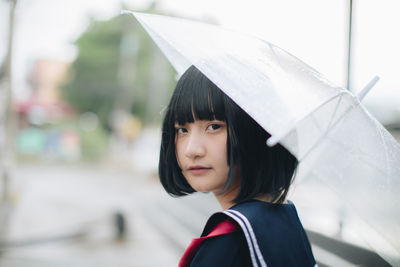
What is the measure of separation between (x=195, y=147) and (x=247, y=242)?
0.34 m

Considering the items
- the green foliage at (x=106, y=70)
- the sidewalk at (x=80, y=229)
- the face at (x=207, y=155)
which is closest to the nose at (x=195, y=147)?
the face at (x=207, y=155)

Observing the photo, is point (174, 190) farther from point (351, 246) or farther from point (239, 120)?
point (351, 246)

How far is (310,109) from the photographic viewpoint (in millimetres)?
1010

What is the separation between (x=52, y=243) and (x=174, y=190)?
13.1ft

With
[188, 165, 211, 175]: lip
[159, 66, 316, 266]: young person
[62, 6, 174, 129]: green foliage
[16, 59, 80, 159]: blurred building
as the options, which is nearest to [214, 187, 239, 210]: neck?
[159, 66, 316, 266]: young person

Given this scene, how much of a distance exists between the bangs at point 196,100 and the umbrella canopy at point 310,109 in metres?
0.11

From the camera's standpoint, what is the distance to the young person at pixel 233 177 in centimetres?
101

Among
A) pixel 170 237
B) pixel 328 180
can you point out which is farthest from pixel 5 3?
pixel 328 180

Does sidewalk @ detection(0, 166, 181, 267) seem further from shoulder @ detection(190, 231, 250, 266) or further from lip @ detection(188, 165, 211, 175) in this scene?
shoulder @ detection(190, 231, 250, 266)

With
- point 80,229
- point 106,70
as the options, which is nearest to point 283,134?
point 80,229

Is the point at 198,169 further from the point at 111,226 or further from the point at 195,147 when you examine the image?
the point at 111,226

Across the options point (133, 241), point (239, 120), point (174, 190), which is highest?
point (239, 120)

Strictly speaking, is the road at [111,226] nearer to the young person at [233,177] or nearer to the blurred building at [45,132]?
the young person at [233,177]

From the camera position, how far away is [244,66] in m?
1.15
